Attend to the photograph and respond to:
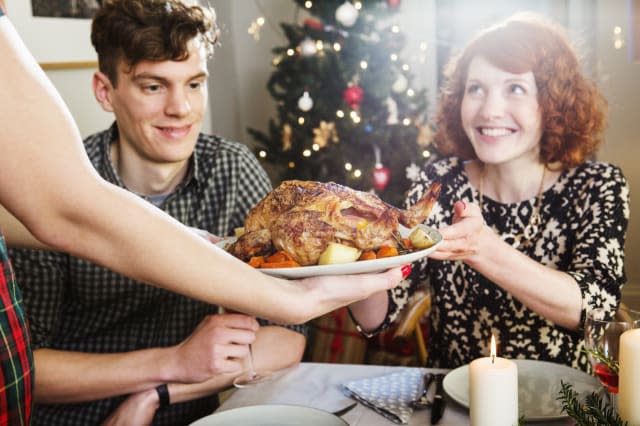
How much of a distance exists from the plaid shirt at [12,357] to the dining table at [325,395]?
0.48 metres

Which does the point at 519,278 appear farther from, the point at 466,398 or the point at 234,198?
the point at 234,198

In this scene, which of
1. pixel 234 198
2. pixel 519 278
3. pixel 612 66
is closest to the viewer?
pixel 519 278

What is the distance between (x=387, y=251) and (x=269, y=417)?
358 millimetres

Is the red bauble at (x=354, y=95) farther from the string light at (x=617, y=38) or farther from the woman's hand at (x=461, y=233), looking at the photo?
the woman's hand at (x=461, y=233)

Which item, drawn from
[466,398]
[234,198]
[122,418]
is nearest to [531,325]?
[466,398]

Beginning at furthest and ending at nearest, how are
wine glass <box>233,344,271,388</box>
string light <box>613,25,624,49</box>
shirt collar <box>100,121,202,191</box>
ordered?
string light <box>613,25,624,49</box> → shirt collar <box>100,121,202,191</box> → wine glass <box>233,344,271,388</box>

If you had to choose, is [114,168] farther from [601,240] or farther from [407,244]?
[601,240]

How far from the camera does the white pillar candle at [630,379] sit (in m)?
0.89

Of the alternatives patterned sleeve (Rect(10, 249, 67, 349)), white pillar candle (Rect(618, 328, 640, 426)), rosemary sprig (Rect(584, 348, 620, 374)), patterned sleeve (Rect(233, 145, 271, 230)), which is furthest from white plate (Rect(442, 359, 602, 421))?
patterned sleeve (Rect(10, 249, 67, 349))

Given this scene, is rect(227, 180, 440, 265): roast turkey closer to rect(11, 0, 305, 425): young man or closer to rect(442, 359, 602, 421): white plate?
rect(442, 359, 602, 421): white plate

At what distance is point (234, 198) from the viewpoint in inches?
79.3

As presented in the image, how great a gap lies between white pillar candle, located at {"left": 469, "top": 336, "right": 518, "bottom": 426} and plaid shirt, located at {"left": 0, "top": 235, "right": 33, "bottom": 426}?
0.60m

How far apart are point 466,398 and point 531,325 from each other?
2.24 ft

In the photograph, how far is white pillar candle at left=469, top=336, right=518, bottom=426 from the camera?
921mm
